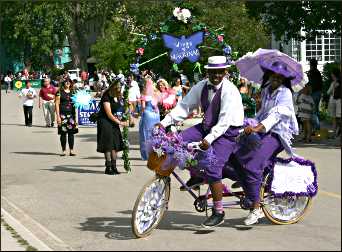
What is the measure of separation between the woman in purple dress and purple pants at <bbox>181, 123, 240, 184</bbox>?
8.8 inches

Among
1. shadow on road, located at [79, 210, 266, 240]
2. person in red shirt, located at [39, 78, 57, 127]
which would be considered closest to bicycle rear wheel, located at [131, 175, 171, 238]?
shadow on road, located at [79, 210, 266, 240]

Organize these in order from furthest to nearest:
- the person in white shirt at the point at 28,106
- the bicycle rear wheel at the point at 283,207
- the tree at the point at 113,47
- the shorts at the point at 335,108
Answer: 1. the tree at the point at 113,47
2. the person in white shirt at the point at 28,106
3. the shorts at the point at 335,108
4. the bicycle rear wheel at the point at 283,207

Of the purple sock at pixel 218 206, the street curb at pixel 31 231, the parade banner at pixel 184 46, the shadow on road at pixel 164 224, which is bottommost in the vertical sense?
the shadow on road at pixel 164 224

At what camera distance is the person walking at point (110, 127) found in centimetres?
1304

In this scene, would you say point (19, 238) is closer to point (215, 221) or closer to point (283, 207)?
point (215, 221)

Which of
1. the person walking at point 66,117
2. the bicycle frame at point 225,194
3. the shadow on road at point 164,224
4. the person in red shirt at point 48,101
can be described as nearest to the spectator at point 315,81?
the person walking at point 66,117

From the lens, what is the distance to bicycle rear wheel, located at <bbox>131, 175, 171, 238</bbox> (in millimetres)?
7695

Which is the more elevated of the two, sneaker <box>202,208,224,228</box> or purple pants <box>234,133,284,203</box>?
purple pants <box>234,133,284,203</box>

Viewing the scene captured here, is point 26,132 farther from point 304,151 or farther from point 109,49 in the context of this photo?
point 109,49

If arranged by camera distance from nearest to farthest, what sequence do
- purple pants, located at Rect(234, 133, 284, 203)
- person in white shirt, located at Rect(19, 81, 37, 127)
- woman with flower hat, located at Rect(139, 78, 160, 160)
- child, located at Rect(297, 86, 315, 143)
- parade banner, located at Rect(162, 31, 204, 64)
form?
purple pants, located at Rect(234, 133, 284, 203), woman with flower hat, located at Rect(139, 78, 160, 160), parade banner, located at Rect(162, 31, 204, 64), child, located at Rect(297, 86, 315, 143), person in white shirt, located at Rect(19, 81, 37, 127)

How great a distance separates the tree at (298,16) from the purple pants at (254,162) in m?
9.49

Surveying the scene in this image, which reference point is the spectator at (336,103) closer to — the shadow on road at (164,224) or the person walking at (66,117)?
the person walking at (66,117)

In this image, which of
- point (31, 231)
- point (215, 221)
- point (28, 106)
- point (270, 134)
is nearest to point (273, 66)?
point (270, 134)

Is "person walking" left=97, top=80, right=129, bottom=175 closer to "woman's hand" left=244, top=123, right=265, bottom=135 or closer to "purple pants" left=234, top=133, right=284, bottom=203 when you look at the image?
"purple pants" left=234, top=133, right=284, bottom=203
